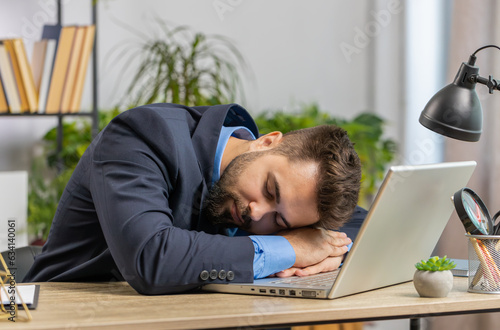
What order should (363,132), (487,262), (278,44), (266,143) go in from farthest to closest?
(278,44)
(363,132)
(266,143)
(487,262)

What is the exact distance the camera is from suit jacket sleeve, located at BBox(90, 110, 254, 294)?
1.10 metres

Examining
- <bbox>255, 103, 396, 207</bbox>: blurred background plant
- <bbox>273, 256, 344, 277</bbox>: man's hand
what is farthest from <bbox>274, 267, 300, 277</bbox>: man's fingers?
<bbox>255, 103, 396, 207</bbox>: blurred background plant

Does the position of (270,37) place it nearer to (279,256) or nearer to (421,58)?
(421,58)

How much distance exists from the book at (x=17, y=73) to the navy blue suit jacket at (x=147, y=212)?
1476mm

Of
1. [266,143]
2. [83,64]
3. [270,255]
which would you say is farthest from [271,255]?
[83,64]

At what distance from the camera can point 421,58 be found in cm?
307

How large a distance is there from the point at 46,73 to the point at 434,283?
86.8 inches

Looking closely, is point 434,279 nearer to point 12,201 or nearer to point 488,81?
point 488,81

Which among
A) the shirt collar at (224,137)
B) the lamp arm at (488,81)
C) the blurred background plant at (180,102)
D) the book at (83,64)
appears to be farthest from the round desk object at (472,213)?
the book at (83,64)

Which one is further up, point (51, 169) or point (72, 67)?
point (72, 67)

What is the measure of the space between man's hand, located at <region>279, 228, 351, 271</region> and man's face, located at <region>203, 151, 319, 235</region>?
25 millimetres

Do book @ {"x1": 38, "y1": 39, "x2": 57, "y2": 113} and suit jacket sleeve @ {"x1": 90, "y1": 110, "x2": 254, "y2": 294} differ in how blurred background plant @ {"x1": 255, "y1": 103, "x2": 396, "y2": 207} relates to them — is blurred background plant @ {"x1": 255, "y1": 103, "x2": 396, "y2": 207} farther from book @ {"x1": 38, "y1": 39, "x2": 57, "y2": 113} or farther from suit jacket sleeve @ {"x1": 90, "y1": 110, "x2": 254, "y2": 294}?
suit jacket sleeve @ {"x1": 90, "y1": 110, "x2": 254, "y2": 294}

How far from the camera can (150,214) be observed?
3.76ft

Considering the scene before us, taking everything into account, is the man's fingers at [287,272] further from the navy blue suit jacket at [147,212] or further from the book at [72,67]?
the book at [72,67]
